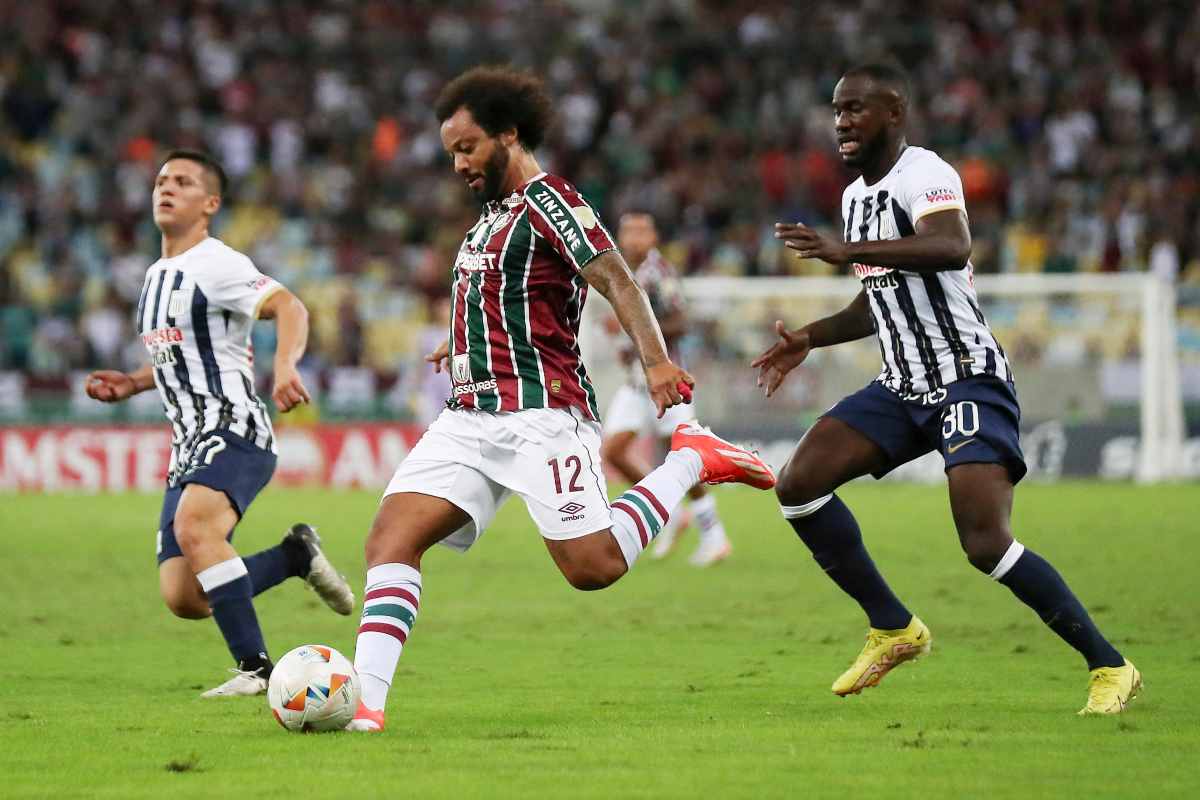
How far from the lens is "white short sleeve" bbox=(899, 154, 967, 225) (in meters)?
6.58

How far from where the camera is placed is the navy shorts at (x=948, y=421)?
663 centimetres

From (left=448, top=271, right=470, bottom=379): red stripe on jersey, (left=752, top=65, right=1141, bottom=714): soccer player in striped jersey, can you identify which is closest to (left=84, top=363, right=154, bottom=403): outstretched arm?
(left=448, top=271, right=470, bottom=379): red stripe on jersey

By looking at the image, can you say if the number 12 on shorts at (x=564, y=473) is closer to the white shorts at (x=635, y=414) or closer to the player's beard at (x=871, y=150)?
the player's beard at (x=871, y=150)

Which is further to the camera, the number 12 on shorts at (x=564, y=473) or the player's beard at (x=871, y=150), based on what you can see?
the player's beard at (x=871, y=150)

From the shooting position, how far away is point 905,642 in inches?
277

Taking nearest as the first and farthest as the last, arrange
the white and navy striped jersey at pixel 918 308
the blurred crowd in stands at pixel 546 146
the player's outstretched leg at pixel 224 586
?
1. the white and navy striped jersey at pixel 918 308
2. the player's outstretched leg at pixel 224 586
3. the blurred crowd in stands at pixel 546 146

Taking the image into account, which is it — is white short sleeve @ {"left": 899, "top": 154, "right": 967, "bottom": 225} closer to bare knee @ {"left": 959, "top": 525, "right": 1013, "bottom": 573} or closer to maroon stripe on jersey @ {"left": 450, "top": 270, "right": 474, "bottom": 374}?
bare knee @ {"left": 959, "top": 525, "right": 1013, "bottom": 573}

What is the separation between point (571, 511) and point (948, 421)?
5.01 feet

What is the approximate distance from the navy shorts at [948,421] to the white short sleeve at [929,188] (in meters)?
0.69

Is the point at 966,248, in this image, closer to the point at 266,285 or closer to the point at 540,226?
the point at 540,226

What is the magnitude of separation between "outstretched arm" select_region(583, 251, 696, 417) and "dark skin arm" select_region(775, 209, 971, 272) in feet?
1.93

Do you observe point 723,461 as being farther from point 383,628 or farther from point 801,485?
point 383,628

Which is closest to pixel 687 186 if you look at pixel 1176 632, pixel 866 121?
pixel 1176 632

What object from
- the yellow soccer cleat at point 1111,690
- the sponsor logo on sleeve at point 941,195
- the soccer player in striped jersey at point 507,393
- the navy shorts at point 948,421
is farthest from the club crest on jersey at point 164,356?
the yellow soccer cleat at point 1111,690
